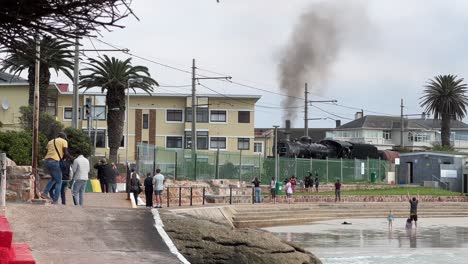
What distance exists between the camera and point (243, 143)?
71.9 meters

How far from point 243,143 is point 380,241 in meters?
45.2

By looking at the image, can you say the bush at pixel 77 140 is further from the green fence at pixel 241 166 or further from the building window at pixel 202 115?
the building window at pixel 202 115

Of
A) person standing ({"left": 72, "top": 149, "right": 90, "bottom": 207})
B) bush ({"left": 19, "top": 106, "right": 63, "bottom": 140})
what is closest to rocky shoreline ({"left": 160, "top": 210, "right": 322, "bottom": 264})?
person standing ({"left": 72, "top": 149, "right": 90, "bottom": 207})

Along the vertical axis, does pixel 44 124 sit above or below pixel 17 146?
above

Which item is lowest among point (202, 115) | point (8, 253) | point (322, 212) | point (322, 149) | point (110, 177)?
point (322, 212)

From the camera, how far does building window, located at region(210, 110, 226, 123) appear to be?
7175 centimetres

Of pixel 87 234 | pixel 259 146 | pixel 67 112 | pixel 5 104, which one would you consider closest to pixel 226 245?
pixel 87 234

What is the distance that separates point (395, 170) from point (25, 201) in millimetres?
57490

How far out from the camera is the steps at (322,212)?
33.6 metres

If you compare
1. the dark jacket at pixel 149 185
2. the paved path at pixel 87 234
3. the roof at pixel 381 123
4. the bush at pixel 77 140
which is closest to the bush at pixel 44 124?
the bush at pixel 77 140

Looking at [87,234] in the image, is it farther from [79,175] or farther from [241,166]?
[241,166]

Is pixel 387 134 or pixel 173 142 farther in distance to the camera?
pixel 387 134

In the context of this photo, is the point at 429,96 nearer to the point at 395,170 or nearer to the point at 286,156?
the point at 395,170

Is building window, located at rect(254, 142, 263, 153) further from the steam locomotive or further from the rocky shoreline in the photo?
the rocky shoreline
